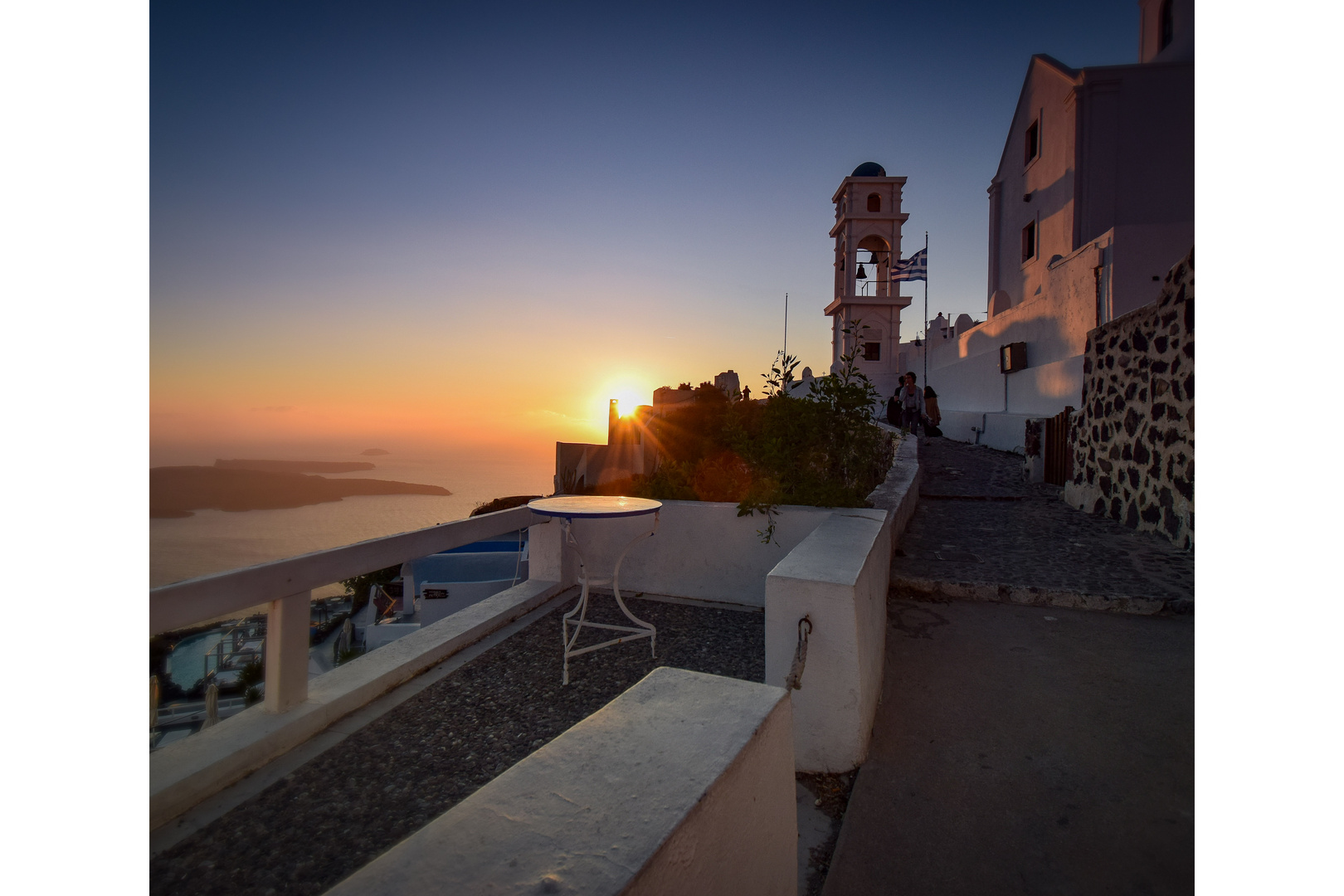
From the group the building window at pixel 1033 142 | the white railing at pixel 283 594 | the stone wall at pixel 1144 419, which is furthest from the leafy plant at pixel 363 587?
the white railing at pixel 283 594

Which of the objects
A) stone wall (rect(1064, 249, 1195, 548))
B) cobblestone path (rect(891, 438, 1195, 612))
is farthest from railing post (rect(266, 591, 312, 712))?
stone wall (rect(1064, 249, 1195, 548))

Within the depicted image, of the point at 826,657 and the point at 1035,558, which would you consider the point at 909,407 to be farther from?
the point at 826,657

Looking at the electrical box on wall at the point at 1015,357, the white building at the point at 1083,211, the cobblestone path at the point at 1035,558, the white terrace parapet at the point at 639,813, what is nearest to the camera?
the white terrace parapet at the point at 639,813

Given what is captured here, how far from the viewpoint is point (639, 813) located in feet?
3.61

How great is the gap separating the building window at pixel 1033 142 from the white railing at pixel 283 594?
18647mm

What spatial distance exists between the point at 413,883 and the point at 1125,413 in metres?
8.01

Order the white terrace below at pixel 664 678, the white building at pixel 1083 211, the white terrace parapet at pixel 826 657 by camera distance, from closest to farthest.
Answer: the white terrace below at pixel 664 678 < the white terrace parapet at pixel 826 657 < the white building at pixel 1083 211

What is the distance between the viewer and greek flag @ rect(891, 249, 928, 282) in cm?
2419

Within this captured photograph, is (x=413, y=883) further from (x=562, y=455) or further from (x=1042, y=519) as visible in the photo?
(x=562, y=455)

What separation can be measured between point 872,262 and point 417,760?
28566 millimetres

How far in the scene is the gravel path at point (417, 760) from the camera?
6.63 feet

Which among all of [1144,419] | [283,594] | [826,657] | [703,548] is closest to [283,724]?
[283,594]

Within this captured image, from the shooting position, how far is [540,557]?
16.9 feet

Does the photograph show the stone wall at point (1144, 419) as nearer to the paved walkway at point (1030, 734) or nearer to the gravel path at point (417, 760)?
the paved walkway at point (1030, 734)
